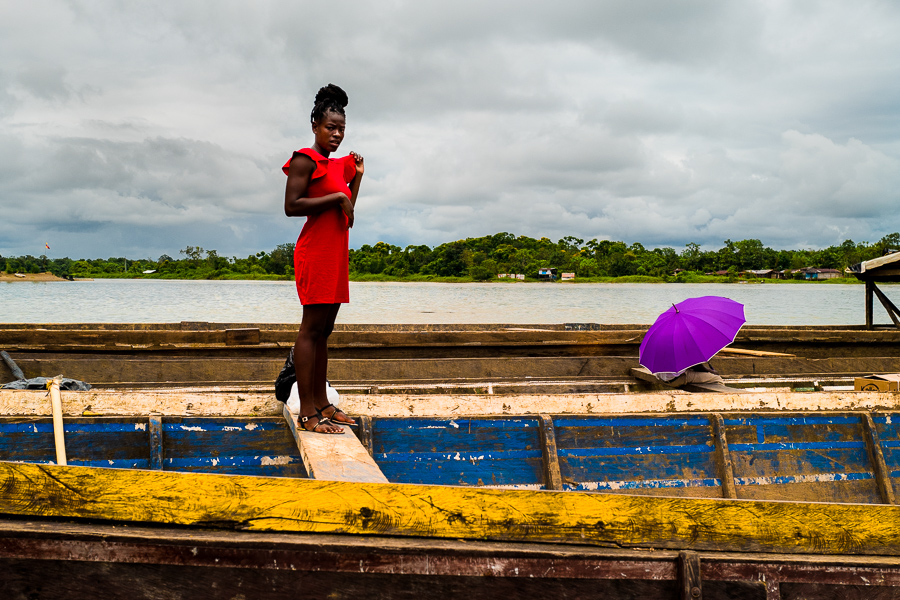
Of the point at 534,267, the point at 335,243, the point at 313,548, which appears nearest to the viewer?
the point at 313,548

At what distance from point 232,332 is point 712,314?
4648 millimetres

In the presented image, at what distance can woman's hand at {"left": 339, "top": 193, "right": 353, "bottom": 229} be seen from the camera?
2.54m

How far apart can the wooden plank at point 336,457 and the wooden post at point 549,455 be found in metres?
1.05

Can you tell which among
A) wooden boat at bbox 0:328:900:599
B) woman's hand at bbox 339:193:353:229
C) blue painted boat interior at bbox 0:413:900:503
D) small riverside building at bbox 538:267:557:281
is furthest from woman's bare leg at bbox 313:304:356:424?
small riverside building at bbox 538:267:557:281

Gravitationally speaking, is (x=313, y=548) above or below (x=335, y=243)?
below

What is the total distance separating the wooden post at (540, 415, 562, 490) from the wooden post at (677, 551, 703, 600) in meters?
1.36

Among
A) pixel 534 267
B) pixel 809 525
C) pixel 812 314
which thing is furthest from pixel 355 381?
pixel 534 267

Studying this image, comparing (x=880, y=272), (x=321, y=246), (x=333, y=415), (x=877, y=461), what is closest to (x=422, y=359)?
(x=333, y=415)

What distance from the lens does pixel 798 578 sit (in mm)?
1696

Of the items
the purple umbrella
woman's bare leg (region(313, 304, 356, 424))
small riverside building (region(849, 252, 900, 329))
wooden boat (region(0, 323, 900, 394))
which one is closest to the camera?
woman's bare leg (region(313, 304, 356, 424))

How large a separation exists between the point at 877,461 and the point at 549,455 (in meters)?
1.93

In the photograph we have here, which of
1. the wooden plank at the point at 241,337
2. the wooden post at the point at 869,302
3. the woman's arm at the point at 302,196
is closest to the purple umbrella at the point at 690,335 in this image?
the woman's arm at the point at 302,196

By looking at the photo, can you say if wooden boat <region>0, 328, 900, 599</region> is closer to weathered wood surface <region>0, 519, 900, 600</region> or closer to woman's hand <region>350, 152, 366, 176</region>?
weathered wood surface <region>0, 519, 900, 600</region>

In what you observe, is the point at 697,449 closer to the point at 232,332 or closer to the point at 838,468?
the point at 838,468
